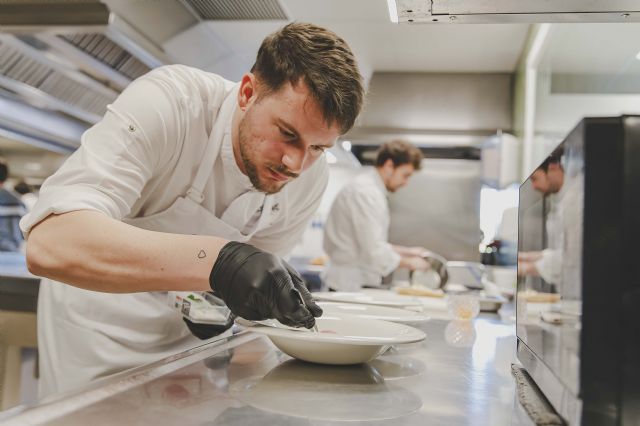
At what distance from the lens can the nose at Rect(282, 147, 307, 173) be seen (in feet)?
3.41

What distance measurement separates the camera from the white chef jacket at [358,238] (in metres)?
3.19

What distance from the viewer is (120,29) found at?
1.92 meters

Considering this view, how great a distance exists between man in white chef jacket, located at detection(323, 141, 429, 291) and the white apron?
1974 millimetres

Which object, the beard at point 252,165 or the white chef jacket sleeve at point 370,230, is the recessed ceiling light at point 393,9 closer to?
the beard at point 252,165

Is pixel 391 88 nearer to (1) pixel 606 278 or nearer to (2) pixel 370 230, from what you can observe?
(2) pixel 370 230

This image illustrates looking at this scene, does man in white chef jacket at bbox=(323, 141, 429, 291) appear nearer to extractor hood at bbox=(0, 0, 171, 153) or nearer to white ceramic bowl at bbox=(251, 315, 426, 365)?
extractor hood at bbox=(0, 0, 171, 153)

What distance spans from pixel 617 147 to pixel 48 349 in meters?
1.27

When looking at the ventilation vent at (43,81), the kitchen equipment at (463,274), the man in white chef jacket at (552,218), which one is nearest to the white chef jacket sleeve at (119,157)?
the man in white chef jacket at (552,218)

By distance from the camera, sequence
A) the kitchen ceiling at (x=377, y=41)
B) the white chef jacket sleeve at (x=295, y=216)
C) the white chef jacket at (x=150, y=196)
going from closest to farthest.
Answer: the white chef jacket at (x=150, y=196), the white chef jacket sleeve at (x=295, y=216), the kitchen ceiling at (x=377, y=41)

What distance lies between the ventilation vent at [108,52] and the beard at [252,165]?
4.33ft

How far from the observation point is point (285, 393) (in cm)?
65

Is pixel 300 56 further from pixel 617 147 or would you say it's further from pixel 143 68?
pixel 143 68

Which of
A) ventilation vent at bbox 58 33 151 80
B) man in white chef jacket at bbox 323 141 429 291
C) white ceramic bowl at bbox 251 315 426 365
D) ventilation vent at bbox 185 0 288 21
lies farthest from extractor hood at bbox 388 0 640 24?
man in white chef jacket at bbox 323 141 429 291

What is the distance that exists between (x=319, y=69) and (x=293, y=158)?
18cm
